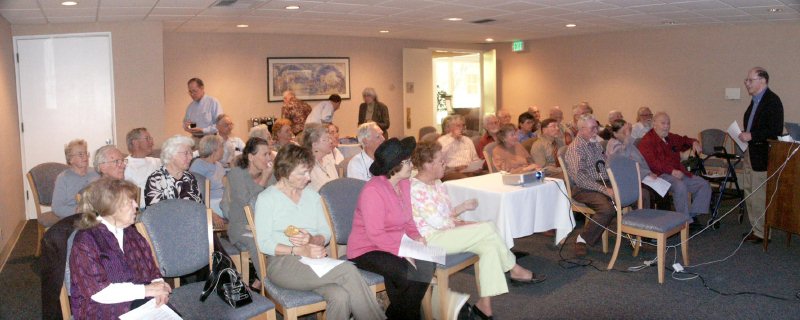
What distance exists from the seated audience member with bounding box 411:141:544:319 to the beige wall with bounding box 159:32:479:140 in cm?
652

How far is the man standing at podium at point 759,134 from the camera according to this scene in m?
5.91

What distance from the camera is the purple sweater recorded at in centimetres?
270

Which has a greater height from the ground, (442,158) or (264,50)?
(264,50)

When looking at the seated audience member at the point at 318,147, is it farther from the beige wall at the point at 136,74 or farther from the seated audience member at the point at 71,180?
the beige wall at the point at 136,74

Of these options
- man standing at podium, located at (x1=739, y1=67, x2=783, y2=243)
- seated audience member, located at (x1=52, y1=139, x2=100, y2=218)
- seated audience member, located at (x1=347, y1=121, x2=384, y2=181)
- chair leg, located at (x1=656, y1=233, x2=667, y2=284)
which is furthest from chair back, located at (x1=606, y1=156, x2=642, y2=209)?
seated audience member, located at (x1=52, y1=139, x2=100, y2=218)

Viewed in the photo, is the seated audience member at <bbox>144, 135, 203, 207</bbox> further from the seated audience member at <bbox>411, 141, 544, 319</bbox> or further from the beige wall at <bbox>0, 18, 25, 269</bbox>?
the beige wall at <bbox>0, 18, 25, 269</bbox>

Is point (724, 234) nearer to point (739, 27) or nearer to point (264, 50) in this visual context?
point (739, 27)

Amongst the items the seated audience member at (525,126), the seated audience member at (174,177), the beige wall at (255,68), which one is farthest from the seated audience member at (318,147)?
the beige wall at (255,68)

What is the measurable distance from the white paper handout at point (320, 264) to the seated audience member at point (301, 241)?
0.02m

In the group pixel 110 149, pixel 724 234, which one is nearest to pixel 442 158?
pixel 110 149

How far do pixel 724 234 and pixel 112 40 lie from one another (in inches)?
286

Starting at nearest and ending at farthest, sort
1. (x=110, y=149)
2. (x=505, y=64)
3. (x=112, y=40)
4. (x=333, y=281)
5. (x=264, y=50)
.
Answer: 1. (x=333, y=281)
2. (x=110, y=149)
3. (x=112, y=40)
4. (x=264, y=50)
5. (x=505, y=64)

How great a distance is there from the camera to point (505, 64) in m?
13.1

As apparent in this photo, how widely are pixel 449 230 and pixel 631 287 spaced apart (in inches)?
66.9
